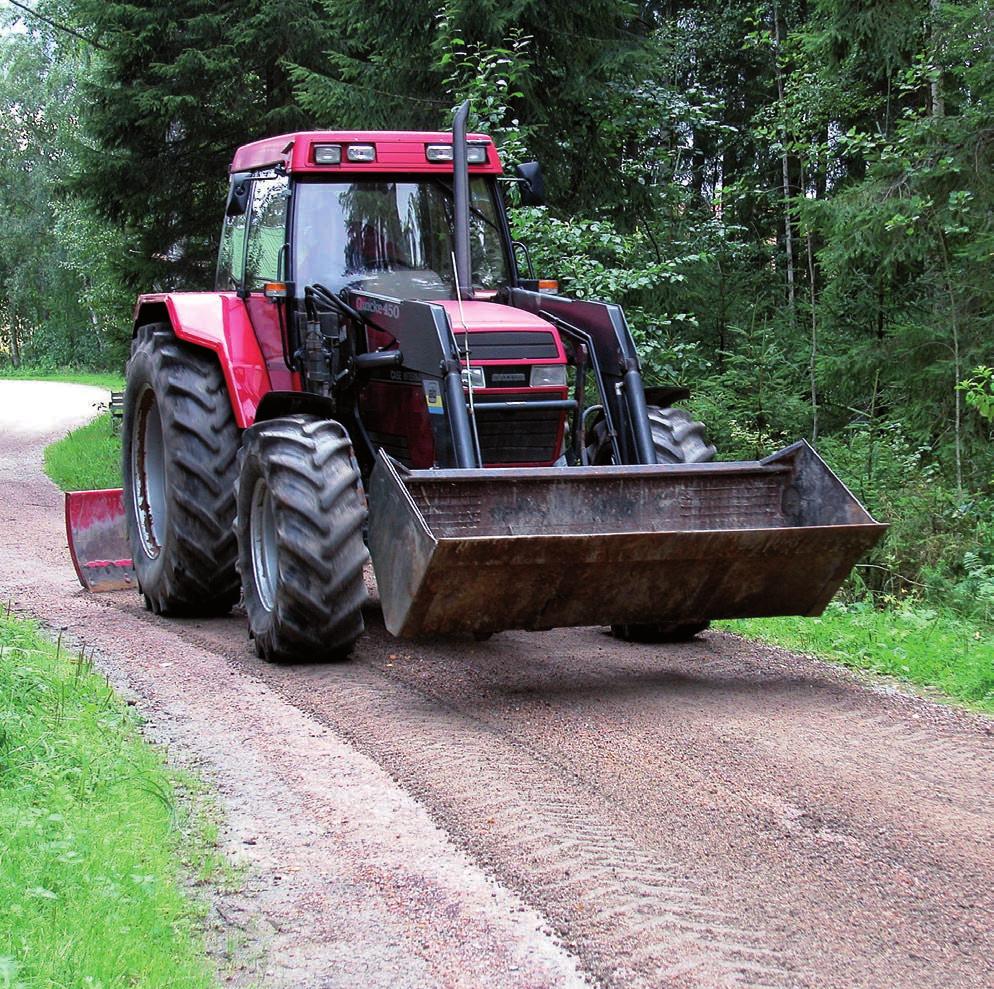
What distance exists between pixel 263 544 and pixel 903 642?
11.5 feet

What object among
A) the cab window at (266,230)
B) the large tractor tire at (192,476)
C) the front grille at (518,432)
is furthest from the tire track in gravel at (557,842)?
the cab window at (266,230)

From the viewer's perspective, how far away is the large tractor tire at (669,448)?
24.9 feet

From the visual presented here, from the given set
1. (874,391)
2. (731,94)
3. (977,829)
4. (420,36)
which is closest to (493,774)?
(977,829)

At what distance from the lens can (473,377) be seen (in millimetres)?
7059

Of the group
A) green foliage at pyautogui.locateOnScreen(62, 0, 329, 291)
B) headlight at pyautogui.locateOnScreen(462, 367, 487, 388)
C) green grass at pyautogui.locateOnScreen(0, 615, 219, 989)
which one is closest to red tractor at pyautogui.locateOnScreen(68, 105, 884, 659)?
headlight at pyautogui.locateOnScreen(462, 367, 487, 388)

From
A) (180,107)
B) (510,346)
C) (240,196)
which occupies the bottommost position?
(510,346)

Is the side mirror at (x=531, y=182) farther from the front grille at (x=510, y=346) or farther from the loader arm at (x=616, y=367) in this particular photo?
the front grille at (x=510, y=346)

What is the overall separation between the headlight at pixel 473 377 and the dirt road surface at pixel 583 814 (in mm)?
1452

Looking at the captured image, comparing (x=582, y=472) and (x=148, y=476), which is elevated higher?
(x=582, y=472)

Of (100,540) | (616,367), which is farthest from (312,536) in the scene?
(100,540)

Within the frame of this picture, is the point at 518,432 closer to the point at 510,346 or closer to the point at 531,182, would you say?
the point at 510,346

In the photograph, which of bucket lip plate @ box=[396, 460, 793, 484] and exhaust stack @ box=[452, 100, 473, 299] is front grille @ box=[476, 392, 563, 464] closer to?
bucket lip plate @ box=[396, 460, 793, 484]

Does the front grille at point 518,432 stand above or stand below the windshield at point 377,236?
below

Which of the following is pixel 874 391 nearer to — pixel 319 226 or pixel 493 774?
pixel 319 226
